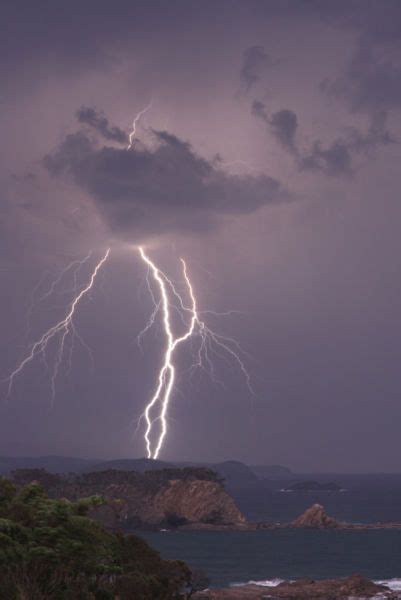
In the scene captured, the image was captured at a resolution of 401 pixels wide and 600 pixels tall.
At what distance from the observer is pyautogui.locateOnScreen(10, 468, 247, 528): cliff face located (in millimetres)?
98812

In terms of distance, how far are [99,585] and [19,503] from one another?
3.13 m

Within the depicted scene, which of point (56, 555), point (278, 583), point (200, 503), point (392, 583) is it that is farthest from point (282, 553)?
point (56, 555)

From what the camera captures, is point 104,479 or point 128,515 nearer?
point 128,515

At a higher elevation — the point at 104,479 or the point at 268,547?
the point at 104,479

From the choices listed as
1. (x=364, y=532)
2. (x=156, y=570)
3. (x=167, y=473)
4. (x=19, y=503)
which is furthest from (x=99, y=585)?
(x=167, y=473)

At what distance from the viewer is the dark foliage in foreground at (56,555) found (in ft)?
57.3

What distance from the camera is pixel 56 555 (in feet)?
62.5

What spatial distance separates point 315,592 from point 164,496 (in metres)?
60.7

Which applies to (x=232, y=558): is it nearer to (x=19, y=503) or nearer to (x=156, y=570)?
(x=156, y=570)

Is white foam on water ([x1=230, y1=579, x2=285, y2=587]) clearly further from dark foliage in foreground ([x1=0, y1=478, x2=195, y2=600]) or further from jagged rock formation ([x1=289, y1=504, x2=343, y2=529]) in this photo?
jagged rock formation ([x1=289, y1=504, x2=343, y2=529])

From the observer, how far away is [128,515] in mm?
100375

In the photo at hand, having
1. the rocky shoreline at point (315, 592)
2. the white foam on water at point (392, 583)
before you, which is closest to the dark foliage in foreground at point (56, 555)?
the rocky shoreline at point (315, 592)

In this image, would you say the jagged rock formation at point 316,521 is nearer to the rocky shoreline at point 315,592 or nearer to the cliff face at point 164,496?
the cliff face at point 164,496

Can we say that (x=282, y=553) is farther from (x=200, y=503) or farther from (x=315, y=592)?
(x=200, y=503)
